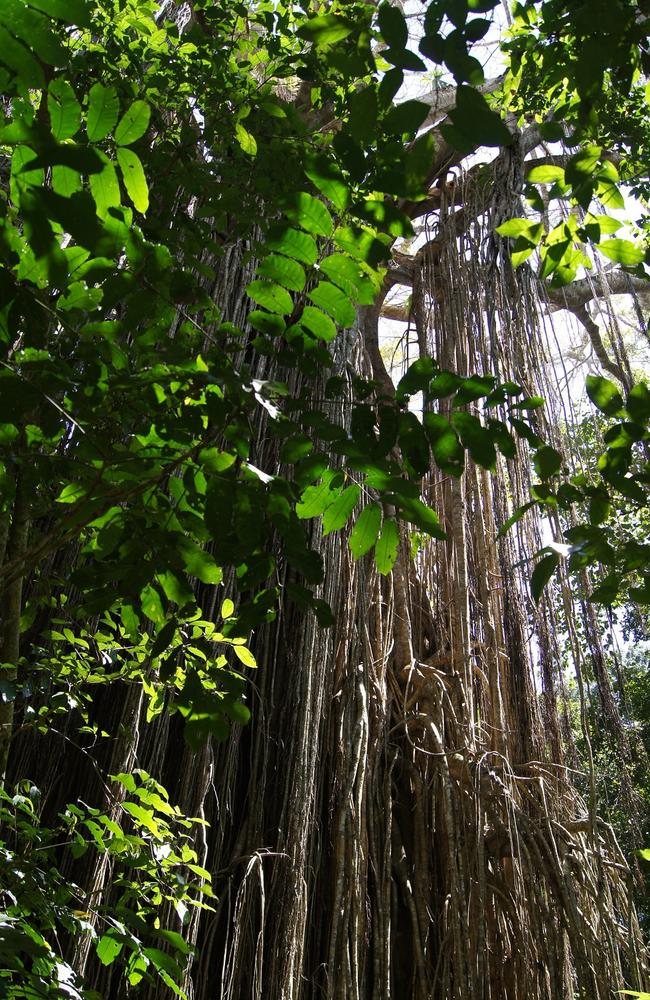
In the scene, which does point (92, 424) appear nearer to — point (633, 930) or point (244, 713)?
point (244, 713)

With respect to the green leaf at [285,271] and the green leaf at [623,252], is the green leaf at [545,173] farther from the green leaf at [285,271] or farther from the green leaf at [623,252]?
the green leaf at [285,271]

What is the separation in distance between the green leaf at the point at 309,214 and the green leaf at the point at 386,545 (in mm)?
372

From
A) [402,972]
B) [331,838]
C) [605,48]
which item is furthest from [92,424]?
[402,972]

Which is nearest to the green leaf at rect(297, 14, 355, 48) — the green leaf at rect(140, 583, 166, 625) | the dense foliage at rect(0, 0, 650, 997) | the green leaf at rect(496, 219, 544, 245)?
the dense foliage at rect(0, 0, 650, 997)

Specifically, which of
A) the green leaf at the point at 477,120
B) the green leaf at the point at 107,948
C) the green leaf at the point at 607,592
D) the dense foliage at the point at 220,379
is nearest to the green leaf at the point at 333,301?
the dense foliage at the point at 220,379

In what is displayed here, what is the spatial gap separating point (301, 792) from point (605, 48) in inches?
86.4

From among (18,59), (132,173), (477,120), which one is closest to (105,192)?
(132,173)

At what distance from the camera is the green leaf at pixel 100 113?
90 centimetres

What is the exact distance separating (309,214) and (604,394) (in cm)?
44

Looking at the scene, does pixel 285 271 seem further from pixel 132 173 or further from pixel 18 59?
pixel 18 59

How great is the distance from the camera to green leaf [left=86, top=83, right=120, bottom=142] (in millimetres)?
896

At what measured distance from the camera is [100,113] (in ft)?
2.95

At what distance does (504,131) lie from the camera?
752 mm

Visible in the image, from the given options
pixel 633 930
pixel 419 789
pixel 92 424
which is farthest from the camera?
pixel 419 789
